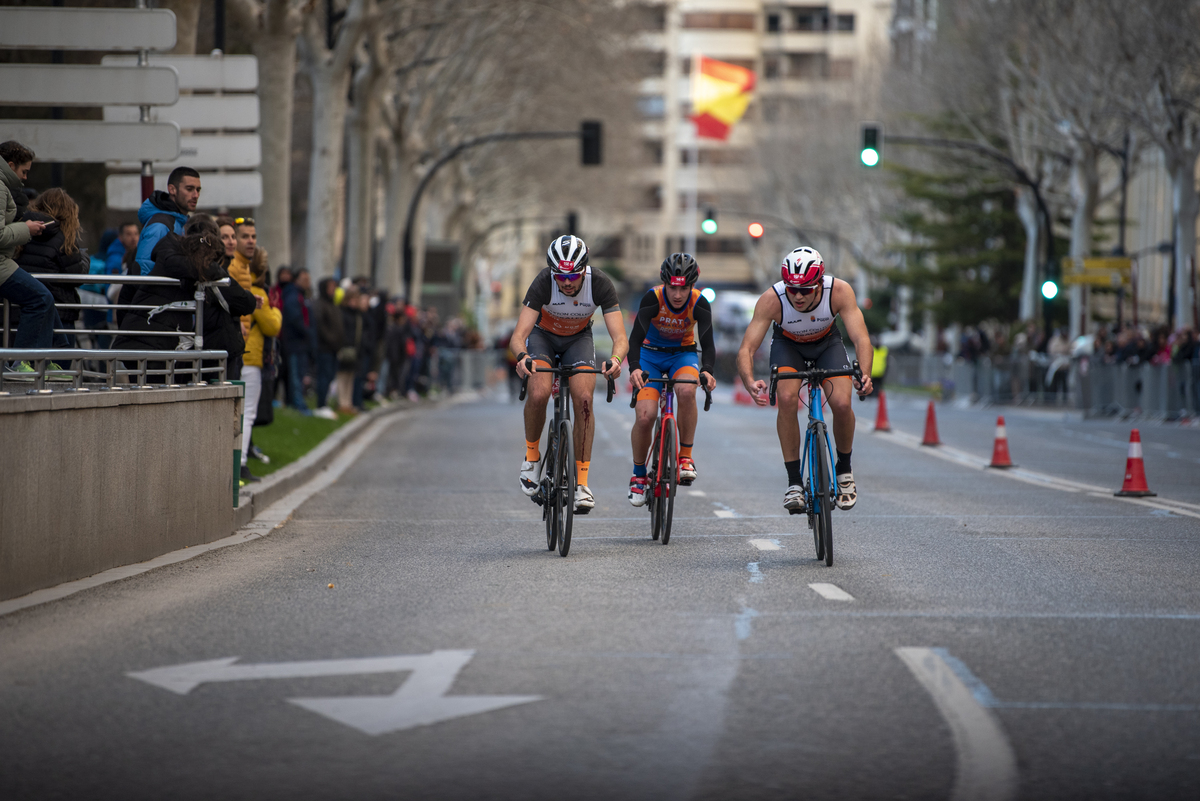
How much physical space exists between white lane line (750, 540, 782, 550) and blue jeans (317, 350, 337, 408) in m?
13.2

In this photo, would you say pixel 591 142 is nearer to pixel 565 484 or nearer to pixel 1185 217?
pixel 1185 217

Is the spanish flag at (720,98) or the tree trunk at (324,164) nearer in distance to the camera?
the tree trunk at (324,164)

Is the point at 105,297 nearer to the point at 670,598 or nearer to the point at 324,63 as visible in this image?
the point at 670,598

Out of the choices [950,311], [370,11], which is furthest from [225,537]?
[950,311]

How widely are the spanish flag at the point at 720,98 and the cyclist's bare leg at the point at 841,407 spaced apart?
10799cm

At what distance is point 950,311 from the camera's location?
184 feet

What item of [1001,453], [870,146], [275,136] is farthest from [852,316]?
[870,146]

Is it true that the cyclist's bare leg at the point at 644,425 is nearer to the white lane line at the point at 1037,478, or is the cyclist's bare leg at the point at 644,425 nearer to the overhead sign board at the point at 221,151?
the white lane line at the point at 1037,478

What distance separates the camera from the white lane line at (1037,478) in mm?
14703

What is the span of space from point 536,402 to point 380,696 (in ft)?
15.8

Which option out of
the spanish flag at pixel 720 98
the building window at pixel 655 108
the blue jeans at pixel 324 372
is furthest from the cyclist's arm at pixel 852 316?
the building window at pixel 655 108

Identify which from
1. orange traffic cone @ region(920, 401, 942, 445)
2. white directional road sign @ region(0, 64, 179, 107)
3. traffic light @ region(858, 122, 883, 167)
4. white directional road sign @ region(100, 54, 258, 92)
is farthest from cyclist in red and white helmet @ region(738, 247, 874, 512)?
traffic light @ region(858, 122, 883, 167)

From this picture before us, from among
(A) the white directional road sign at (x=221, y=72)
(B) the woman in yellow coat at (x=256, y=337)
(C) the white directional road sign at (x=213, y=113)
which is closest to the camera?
(B) the woman in yellow coat at (x=256, y=337)

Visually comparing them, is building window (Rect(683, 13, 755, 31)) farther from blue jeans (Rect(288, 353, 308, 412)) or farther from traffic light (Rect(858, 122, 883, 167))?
blue jeans (Rect(288, 353, 308, 412))
